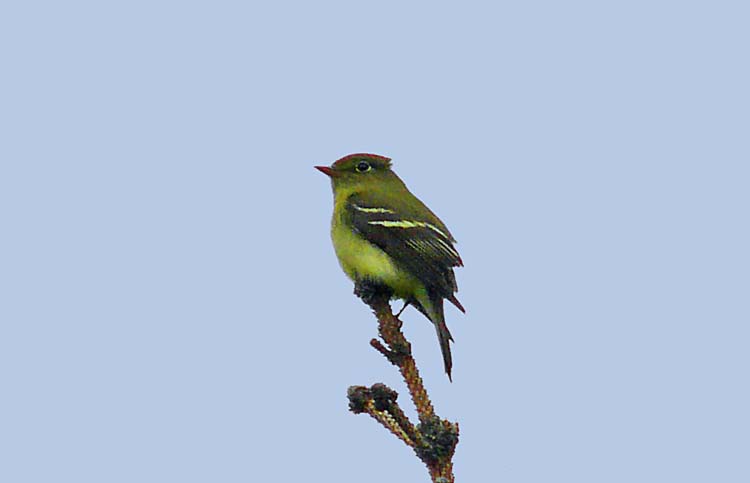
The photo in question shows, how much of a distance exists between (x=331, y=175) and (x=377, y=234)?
1.57 m

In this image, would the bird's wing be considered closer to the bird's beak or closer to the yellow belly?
the yellow belly

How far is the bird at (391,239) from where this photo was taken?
8391 millimetres

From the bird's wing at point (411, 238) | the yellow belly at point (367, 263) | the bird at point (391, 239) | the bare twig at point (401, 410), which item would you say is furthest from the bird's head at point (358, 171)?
the bare twig at point (401, 410)

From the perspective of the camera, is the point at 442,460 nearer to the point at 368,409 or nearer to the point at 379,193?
the point at 368,409

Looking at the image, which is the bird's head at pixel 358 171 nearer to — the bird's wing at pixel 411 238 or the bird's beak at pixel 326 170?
the bird's beak at pixel 326 170

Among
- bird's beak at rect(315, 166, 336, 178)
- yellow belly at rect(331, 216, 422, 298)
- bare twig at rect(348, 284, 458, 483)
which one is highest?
bird's beak at rect(315, 166, 336, 178)

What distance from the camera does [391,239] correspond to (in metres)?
9.06

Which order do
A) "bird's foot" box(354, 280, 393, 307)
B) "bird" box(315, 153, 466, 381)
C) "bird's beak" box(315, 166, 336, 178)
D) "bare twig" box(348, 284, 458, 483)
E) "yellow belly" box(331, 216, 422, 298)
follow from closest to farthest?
"bare twig" box(348, 284, 458, 483) < "bird's foot" box(354, 280, 393, 307) < "bird" box(315, 153, 466, 381) < "yellow belly" box(331, 216, 422, 298) < "bird's beak" box(315, 166, 336, 178)

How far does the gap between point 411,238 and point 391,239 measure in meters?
0.23

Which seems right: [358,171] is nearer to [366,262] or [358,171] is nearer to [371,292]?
[366,262]

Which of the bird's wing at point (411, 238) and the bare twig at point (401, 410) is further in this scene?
the bird's wing at point (411, 238)

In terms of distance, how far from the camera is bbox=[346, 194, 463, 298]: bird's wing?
27.6 ft

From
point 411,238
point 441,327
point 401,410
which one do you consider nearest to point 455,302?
point 441,327

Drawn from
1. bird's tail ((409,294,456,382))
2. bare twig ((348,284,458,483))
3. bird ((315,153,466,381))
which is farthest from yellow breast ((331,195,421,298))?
bare twig ((348,284,458,483))
